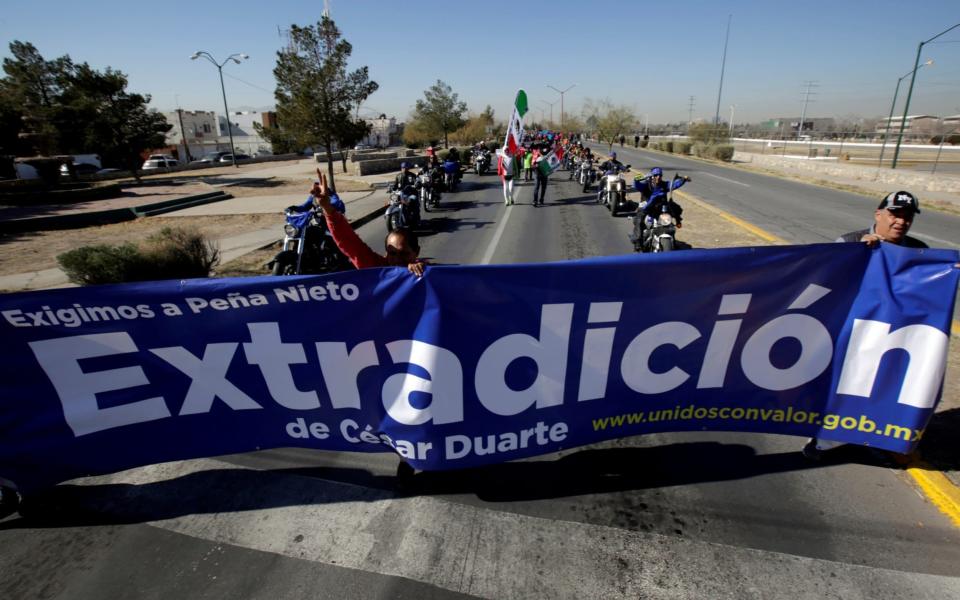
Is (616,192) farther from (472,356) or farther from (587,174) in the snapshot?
(472,356)

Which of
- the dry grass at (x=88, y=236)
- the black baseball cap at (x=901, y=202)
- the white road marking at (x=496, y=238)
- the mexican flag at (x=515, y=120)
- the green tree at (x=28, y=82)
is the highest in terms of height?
the green tree at (x=28, y=82)

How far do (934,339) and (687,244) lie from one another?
741cm

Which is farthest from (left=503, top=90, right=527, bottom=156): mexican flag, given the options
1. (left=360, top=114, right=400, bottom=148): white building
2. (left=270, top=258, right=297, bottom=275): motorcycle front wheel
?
(left=360, top=114, right=400, bottom=148): white building

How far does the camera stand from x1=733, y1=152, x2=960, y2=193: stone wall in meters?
20.0

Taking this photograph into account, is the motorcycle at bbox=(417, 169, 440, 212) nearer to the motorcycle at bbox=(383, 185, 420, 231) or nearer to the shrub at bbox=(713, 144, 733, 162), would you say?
the motorcycle at bbox=(383, 185, 420, 231)

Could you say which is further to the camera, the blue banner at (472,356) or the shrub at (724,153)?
the shrub at (724,153)

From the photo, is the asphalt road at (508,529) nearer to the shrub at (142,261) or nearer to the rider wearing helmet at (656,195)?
the shrub at (142,261)

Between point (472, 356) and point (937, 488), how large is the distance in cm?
324

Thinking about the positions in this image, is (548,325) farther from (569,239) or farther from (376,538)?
(569,239)

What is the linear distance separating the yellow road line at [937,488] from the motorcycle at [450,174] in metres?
18.8

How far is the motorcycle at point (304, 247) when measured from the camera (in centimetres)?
770

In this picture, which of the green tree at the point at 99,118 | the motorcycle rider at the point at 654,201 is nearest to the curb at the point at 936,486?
the motorcycle rider at the point at 654,201

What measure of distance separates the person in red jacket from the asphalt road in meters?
1.56

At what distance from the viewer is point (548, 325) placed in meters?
3.04
